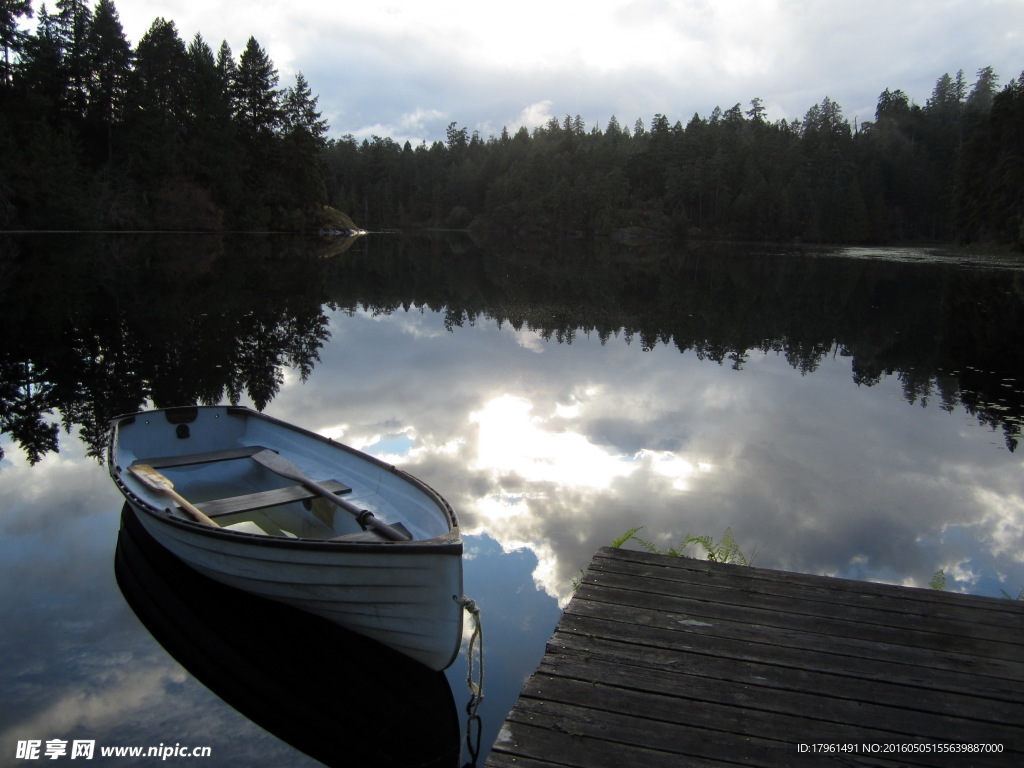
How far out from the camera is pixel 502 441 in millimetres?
9828

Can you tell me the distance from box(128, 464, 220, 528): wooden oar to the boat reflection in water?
0.62 m

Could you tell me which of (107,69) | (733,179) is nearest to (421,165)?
(733,179)

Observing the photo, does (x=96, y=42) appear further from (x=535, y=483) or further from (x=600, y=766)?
(x=600, y=766)

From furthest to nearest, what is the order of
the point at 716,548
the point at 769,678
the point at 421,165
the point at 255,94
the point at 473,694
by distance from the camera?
the point at 421,165 < the point at 255,94 < the point at 716,548 < the point at 473,694 < the point at 769,678

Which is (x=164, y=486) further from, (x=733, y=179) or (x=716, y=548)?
(x=733, y=179)

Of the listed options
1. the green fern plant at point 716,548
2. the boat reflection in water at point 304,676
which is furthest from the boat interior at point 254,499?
the green fern plant at point 716,548

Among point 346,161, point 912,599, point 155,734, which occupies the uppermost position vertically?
point 346,161

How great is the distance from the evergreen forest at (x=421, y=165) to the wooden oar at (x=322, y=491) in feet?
141

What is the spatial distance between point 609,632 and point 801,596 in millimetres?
1335

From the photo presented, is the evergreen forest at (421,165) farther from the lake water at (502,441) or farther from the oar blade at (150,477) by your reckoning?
the oar blade at (150,477)

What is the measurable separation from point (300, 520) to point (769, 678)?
407cm

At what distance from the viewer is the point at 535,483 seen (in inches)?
321

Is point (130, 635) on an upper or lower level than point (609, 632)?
lower

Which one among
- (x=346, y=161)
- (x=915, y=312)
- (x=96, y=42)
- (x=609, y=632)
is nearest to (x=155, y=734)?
(x=609, y=632)
